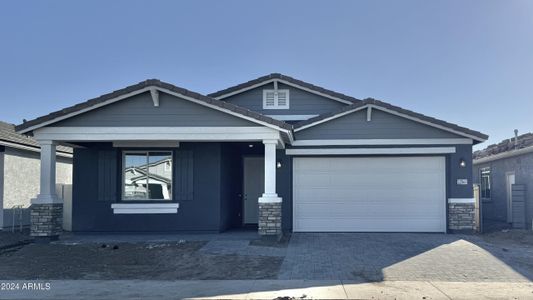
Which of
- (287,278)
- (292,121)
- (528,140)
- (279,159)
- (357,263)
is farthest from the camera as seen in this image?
(528,140)

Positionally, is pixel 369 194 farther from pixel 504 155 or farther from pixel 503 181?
pixel 503 181

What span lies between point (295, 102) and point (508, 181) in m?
8.77

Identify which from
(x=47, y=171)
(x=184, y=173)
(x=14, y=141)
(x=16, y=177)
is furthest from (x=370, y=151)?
(x=16, y=177)

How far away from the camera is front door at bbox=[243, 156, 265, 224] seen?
1645cm

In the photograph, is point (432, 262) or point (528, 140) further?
point (528, 140)

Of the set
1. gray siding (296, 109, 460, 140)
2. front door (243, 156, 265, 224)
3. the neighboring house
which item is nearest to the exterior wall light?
gray siding (296, 109, 460, 140)

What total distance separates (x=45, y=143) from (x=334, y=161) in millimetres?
8007

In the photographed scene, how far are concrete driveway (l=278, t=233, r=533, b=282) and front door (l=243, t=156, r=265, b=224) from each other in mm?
2842

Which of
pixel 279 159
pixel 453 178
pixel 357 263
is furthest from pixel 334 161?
pixel 357 263

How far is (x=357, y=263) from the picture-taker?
10.2 meters

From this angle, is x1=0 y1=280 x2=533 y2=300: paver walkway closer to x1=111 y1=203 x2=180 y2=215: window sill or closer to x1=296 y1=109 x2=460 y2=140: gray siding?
x1=111 y1=203 x2=180 y2=215: window sill

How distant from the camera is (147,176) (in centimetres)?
1455

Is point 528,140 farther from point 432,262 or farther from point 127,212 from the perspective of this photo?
point 127,212

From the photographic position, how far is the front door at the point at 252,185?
1645 cm
